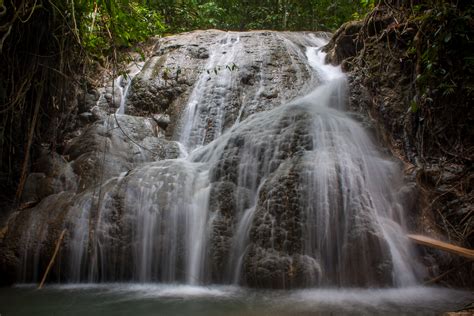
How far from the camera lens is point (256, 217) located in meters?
4.17

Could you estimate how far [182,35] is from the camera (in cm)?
984

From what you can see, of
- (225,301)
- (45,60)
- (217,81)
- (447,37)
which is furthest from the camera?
(217,81)

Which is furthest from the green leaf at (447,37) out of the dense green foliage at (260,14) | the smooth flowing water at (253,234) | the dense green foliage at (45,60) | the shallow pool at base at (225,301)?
the dense green foliage at (260,14)

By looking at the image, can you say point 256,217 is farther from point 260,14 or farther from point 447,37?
point 260,14

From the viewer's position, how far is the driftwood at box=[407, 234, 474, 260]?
3266mm

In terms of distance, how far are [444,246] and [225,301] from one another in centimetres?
210

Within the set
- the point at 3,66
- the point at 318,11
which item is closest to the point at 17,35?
the point at 3,66

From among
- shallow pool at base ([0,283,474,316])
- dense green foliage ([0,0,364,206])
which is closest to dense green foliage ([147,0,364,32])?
dense green foliage ([0,0,364,206])

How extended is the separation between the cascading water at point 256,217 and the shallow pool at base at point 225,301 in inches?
8.8

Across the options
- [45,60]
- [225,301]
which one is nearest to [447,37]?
[225,301]

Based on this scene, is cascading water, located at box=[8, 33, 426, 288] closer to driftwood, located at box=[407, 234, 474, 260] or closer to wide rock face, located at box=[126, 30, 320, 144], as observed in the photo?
driftwood, located at box=[407, 234, 474, 260]

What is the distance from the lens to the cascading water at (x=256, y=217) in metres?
3.84

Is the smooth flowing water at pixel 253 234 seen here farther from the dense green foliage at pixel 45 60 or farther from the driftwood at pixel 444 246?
the dense green foliage at pixel 45 60

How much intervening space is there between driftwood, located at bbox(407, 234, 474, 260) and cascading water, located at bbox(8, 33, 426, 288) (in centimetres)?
16
